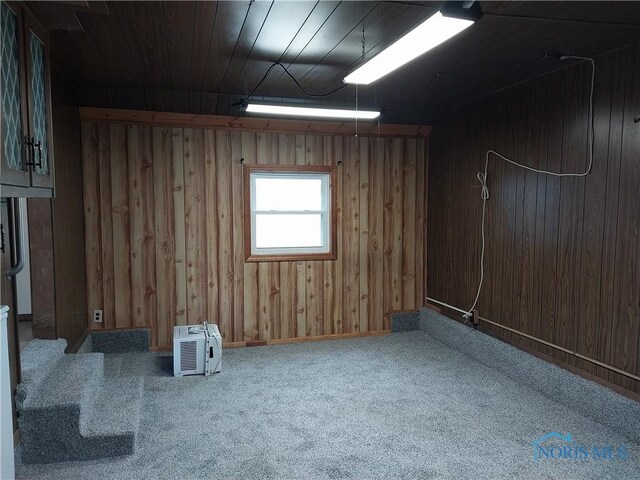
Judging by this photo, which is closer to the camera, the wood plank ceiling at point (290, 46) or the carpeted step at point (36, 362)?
the wood plank ceiling at point (290, 46)

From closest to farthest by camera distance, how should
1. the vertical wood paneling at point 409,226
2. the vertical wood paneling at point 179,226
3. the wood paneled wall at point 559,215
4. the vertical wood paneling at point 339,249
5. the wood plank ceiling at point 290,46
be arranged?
the wood plank ceiling at point 290,46, the wood paneled wall at point 559,215, the vertical wood paneling at point 179,226, the vertical wood paneling at point 339,249, the vertical wood paneling at point 409,226

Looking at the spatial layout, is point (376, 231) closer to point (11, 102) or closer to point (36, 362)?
point (36, 362)

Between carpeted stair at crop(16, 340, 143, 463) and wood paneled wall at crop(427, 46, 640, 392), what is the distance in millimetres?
3152

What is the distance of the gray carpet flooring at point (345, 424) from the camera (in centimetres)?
253

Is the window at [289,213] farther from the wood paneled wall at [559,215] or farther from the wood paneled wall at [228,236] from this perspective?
the wood paneled wall at [559,215]

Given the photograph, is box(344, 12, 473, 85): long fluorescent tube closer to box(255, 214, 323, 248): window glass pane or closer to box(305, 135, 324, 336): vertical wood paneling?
box(305, 135, 324, 336): vertical wood paneling

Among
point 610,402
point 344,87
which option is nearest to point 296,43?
point 344,87

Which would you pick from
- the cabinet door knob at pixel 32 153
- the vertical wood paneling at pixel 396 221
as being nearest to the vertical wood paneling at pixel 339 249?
the vertical wood paneling at pixel 396 221

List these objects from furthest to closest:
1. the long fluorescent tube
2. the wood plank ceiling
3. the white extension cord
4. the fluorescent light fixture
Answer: the fluorescent light fixture → the white extension cord → the wood plank ceiling → the long fluorescent tube

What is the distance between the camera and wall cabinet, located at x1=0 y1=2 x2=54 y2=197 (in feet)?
6.39

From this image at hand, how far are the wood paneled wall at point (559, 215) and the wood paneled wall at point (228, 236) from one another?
741 mm

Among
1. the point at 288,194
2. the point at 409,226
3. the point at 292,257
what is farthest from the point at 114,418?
the point at 409,226

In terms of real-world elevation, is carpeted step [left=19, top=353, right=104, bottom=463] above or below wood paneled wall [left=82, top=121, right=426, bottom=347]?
below

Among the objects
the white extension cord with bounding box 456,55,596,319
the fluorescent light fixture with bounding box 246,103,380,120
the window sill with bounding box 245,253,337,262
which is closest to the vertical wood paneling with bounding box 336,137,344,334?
the window sill with bounding box 245,253,337,262
